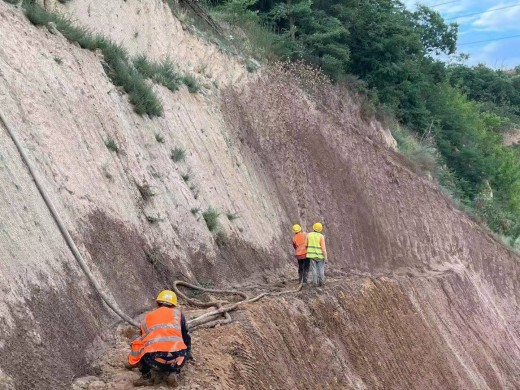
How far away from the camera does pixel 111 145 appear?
1249 centimetres

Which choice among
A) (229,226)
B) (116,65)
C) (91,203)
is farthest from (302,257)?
(116,65)

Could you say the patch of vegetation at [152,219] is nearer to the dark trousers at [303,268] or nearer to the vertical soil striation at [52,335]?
the vertical soil striation at [52,335]

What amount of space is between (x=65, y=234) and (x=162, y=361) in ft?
8.65

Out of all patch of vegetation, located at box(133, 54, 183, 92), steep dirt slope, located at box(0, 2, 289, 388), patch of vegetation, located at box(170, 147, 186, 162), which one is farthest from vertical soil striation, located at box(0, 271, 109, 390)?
patch of vegetation, located at box(133, 54, 183, 92)

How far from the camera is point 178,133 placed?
52.4 feet

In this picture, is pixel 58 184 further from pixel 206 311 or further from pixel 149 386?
pixel 149 386

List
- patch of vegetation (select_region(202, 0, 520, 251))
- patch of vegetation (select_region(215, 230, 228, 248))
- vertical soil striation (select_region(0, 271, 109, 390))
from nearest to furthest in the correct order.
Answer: vertical soil striation (select_region(0, 271, 109, 390)) < patch of vegetation (select_region(215, 230, 228, 248)) < patch of vegetation (select_region(202, 0, 520, 251))

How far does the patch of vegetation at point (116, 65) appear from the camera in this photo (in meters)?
13.6

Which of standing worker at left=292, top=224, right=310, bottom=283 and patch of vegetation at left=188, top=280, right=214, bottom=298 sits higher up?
standing worker at left=292, top=224, right=310, bottom=283

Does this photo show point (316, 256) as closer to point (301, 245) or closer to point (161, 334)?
point (301, 245)

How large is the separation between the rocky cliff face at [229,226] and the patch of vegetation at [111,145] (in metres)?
0.12

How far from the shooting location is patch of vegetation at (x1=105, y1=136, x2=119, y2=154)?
12.4 metres

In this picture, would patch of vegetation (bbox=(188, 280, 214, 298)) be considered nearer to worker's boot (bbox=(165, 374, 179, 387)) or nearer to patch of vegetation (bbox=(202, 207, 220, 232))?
patch of vegetation (bbox=(202, 207, 220, 232))

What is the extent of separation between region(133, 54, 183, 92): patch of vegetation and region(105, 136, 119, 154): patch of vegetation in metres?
3.96
